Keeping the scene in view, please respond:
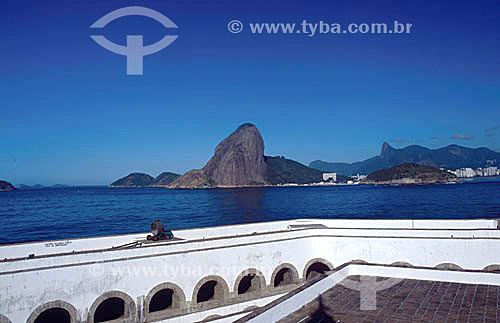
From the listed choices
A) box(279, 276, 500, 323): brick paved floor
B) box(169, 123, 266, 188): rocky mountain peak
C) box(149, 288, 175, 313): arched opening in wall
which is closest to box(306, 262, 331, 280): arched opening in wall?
box(149, 288, 175, 313): arched opening in wall

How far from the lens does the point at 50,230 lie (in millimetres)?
43625

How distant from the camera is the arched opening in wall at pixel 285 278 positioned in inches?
609

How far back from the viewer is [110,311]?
14.9m

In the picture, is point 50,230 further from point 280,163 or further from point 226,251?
point 280,163

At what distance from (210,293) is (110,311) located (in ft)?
14.3

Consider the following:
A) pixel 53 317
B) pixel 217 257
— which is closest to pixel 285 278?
pixel 217 257

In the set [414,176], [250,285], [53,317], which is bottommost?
[53,317]

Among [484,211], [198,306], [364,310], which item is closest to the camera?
[364,310]

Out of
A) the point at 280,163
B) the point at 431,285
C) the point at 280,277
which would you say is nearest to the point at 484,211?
the point at 280,277

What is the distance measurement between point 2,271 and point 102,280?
289cm

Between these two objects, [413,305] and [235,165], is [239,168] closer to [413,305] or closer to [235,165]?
[235,165]

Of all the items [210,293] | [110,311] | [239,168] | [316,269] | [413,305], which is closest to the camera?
[413,305]

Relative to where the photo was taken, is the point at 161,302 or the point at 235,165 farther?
the point at 235,165

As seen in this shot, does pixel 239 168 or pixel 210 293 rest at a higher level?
pixel 239 168
